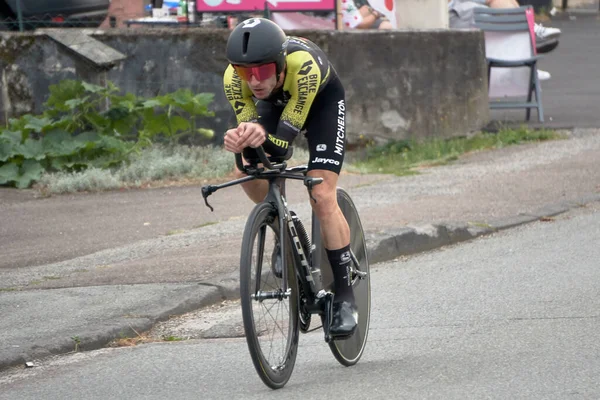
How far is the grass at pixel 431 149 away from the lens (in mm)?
12812

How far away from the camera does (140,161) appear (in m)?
12.2

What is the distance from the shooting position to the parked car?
13852 mm

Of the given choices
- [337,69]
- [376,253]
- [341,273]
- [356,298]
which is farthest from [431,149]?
[341,273]

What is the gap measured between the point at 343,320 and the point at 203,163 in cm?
683

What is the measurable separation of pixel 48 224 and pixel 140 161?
2.05 metres

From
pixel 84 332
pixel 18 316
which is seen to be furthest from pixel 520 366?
pixel 18 316

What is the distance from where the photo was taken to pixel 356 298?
618 cm

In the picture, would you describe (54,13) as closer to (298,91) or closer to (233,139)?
(298,91)

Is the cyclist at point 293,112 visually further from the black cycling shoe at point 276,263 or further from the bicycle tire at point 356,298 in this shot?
the black cycling shoe at point 276,263

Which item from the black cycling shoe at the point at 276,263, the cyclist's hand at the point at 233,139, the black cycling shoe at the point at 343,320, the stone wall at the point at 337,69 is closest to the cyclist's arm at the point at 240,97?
the cyclist's hand at the point at 233,139

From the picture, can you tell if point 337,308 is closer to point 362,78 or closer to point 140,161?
point 140,161

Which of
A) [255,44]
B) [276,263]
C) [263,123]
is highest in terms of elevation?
[255,44]

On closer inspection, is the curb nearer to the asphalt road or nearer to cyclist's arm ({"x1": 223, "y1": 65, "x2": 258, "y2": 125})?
the asphalt road

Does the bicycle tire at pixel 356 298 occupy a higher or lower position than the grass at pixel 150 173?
higher
